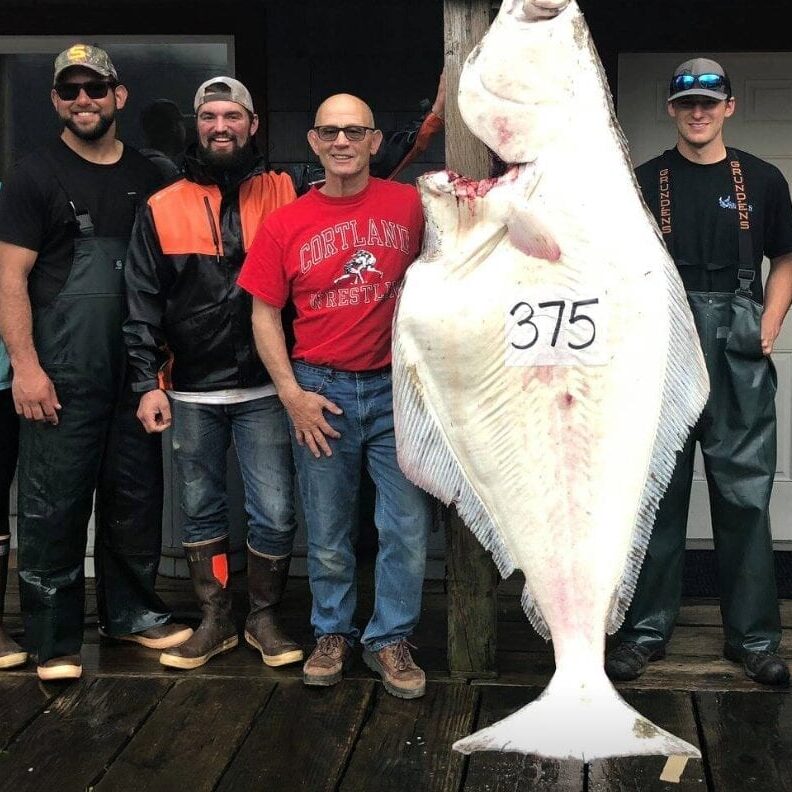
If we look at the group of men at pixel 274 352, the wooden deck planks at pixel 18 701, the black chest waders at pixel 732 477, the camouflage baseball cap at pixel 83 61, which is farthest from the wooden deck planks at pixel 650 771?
the camouflage baseball cap at pixel 83 61

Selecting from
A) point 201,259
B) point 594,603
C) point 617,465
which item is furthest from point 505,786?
point 201,259

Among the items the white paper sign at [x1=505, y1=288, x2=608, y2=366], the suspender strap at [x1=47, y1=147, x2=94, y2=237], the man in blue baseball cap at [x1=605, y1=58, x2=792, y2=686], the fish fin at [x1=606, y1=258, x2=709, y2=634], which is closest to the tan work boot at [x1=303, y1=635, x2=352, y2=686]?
the man in blue baseball cap at [x1=605, y1=58, x2=792, y2=686]

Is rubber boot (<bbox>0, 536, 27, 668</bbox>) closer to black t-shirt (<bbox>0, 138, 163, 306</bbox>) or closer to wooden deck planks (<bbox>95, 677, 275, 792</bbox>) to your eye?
wooden deck planks (<bbox>95, 677, 275, 792</bbox>)

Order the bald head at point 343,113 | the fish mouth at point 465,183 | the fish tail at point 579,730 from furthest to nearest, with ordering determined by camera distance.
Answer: the bald head at point 343,113 < the fish mouth at point 465,183 < the fish tail at point 579,730

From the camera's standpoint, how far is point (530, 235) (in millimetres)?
3074

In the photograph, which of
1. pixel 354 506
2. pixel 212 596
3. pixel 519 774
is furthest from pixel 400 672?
pixel 212 596

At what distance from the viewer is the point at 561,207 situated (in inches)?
120

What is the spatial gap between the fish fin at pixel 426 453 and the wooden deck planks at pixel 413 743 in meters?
0.66

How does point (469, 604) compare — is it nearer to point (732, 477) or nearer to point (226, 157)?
point (732, 477)

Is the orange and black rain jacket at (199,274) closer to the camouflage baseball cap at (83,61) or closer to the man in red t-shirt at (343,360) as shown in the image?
the man in red t-shirt at (343,360)

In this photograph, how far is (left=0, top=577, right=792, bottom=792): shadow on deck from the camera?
3.40 metres

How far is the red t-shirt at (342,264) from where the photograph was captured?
3762 millimetres

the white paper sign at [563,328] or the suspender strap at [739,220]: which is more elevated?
the suspender strap at [739,220]

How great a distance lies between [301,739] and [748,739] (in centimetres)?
131
